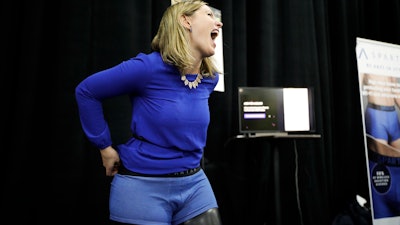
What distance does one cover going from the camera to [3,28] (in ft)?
5.37

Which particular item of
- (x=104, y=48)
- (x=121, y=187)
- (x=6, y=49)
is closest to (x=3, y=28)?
(x=6, y=49)

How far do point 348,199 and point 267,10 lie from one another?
1.71 metres

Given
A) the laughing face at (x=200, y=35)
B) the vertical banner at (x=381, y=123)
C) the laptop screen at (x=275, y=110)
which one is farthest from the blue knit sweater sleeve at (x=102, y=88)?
the vertical banner at (x=381, y=123)

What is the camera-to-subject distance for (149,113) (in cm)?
104

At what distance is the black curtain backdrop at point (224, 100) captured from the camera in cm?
167

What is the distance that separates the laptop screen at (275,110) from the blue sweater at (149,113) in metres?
1.18

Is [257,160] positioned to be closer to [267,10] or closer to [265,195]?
[265,195]

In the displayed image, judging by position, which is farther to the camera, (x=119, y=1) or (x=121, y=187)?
(x=119, y=1)

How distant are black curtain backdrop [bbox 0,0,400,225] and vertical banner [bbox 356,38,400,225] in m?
A: 0.18

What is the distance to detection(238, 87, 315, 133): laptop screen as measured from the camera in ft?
7.27

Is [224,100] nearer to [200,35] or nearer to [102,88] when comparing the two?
[200,35]

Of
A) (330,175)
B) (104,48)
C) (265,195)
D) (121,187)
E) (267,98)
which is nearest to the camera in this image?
(121,187)

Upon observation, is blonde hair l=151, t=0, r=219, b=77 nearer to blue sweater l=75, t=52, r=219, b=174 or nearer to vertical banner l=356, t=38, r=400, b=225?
blue sweater l=75, t=52, r=219, b=174

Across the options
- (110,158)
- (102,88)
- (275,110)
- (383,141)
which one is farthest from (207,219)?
(383,141)
